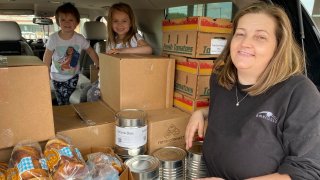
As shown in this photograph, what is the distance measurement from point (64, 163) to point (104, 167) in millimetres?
175

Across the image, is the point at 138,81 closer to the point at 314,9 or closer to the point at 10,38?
the point at 314,9

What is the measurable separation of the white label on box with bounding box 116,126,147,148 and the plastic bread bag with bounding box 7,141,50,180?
1.25 ft

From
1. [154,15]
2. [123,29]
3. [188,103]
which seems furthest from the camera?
[154,15]

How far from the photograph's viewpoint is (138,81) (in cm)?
155

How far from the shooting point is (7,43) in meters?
3.30

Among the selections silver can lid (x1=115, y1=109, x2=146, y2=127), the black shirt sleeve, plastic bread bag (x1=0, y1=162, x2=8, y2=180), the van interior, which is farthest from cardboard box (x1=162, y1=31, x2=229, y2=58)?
plastic bread bag (x1=0, y1=162, x2=8, y2=180)

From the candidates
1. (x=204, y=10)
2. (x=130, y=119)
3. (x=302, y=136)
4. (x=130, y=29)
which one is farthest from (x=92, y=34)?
(x=302, y=136)

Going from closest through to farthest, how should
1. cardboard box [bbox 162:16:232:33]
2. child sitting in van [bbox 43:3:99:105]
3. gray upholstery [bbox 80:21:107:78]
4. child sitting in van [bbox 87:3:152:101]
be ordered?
1. cardboard box [bbox 162:16:232:33]
2. child sitting in van [bbox 87:3:152:101]
3. child sitting in van [bbox 43:3:99:105]
4. gray upholstery [bbox 80:21:107:78]

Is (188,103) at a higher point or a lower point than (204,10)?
lower

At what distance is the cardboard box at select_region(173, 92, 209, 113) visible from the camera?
1590 mm

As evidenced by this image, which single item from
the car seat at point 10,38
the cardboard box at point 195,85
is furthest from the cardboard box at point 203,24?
the car seat at point 10,38

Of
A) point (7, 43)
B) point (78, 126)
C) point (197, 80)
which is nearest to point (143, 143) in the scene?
point (78, 126)

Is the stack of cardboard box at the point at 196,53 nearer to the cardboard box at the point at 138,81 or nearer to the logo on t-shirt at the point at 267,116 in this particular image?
the cardboard box at the point at 138,81

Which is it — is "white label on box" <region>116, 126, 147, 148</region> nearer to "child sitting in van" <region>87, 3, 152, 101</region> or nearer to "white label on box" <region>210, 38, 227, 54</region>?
"white label on box" <region>210, 38, 227, 54</region>
